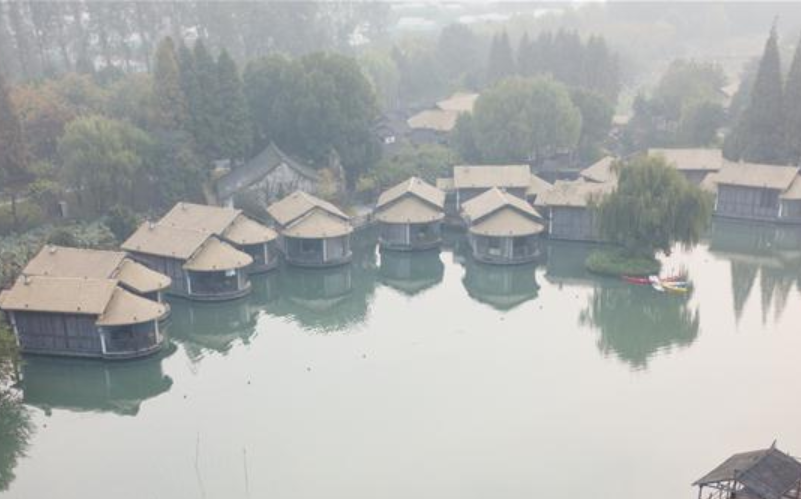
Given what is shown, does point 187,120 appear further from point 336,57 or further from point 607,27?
point 607,27

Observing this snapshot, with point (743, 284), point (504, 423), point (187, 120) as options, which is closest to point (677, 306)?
point (743, 284)

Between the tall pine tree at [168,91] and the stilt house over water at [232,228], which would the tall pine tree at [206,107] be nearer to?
the tall pine tree at [168,91]

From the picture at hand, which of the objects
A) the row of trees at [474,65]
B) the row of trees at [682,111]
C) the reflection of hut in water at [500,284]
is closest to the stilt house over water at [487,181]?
the reflection of hut in water at [500,284]

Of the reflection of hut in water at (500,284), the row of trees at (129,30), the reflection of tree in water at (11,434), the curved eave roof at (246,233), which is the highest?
the row of trees at (129,30)

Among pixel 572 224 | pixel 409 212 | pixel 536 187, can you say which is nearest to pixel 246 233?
pixel 409 212

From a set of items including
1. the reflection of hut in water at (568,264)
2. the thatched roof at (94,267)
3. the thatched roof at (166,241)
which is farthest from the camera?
the reflection of hut in water at (568,264)

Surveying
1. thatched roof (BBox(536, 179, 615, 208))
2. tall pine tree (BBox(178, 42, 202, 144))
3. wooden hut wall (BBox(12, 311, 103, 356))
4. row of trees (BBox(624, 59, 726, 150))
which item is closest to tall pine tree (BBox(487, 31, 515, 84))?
row of trees (BBox(624, 59, 726, 150))

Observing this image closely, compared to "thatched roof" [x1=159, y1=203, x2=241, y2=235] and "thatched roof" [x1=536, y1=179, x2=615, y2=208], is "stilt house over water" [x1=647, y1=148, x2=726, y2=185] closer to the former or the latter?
"thatched roof" [x1=536, y1=179, x2=615, y2=208]
